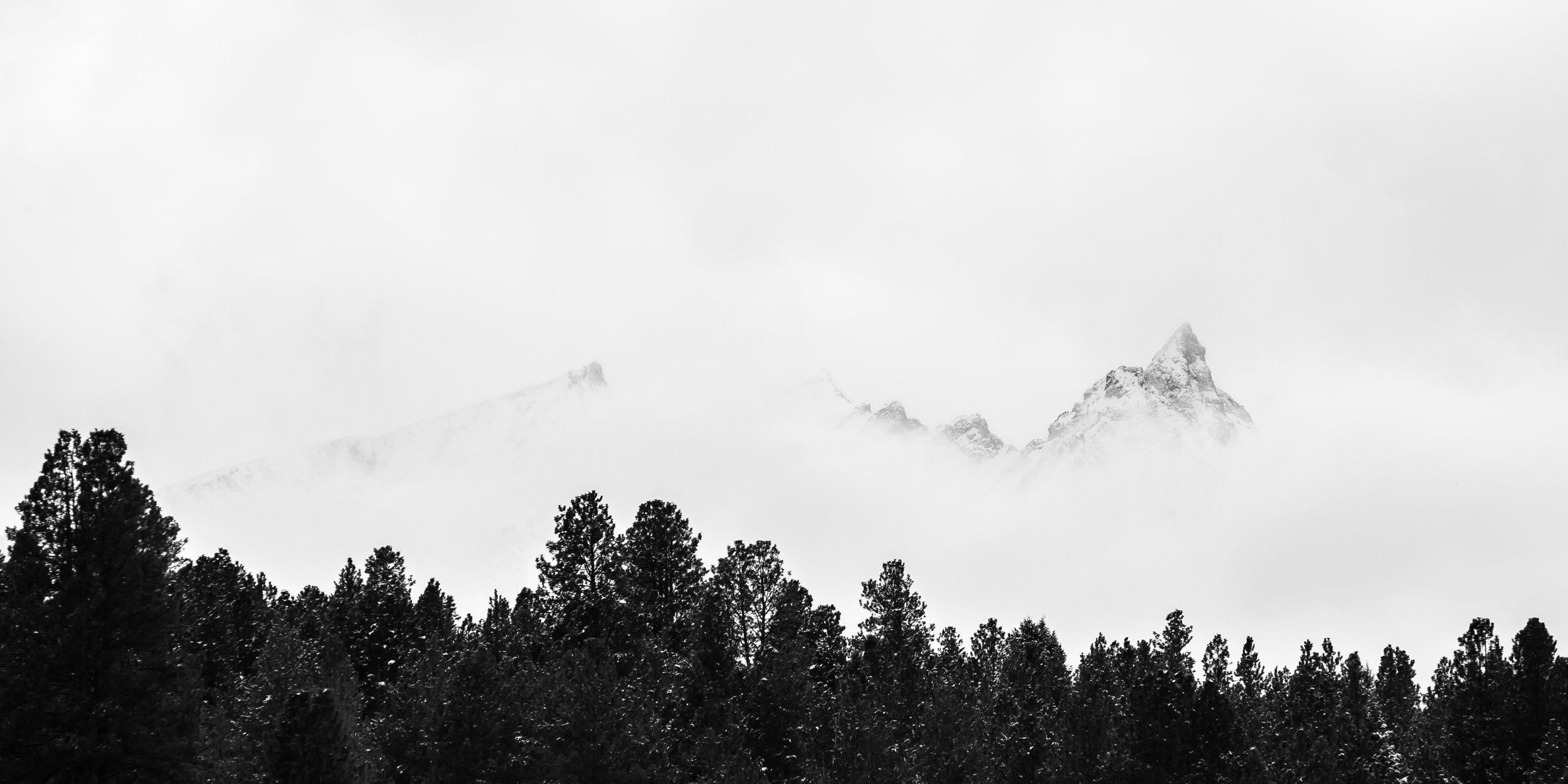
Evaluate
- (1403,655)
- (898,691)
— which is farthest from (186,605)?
(1403,655)

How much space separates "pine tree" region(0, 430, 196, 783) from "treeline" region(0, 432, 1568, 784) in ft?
0.18

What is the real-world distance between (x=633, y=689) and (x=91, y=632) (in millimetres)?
18748

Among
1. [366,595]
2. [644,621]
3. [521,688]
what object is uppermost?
[366,595]

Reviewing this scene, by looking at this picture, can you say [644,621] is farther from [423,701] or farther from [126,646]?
[126,646]

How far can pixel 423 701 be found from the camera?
4559 centimetres

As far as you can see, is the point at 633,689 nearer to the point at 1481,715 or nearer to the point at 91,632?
the point at 91,632

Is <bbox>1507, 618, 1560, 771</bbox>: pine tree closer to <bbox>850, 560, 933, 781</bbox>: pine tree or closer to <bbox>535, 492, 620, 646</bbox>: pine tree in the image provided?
<bbox>850, 560, 933, 781</bbox>: pine tree

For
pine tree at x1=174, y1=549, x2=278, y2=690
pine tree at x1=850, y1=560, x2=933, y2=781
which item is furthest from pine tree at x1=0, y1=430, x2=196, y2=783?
pine tree at x1=174, y1=549, x2=278, y2=690

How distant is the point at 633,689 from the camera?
43719 millimetres

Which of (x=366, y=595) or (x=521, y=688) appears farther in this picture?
(x=366, y=595)

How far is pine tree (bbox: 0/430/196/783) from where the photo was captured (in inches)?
1134

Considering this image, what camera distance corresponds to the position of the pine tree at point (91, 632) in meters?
28.8

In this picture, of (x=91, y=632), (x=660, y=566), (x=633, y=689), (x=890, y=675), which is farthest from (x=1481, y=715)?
(x=91, y=632)

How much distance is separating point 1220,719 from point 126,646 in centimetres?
3416
